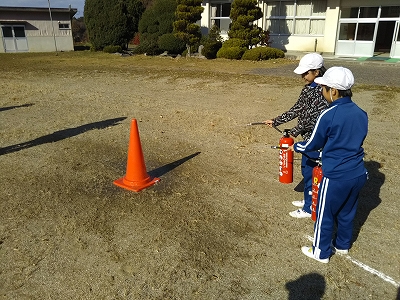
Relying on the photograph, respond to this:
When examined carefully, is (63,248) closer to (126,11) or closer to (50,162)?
(50,162)

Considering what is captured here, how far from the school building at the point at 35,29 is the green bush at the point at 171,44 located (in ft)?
44.7

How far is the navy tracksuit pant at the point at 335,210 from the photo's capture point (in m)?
2.66

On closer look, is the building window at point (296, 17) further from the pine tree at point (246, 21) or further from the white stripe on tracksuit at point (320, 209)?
the white stripe on tracksuit at point (320, 209)

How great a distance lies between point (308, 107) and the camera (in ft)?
11.2

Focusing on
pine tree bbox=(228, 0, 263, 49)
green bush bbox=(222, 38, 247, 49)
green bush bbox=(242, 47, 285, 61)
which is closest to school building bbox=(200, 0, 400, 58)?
pine tree bbox=(228, 0, 263, 49)

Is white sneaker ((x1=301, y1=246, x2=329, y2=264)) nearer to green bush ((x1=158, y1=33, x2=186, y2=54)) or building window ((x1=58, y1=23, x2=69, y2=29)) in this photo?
green bush ((x1=158, y1=33, x2=186, y2=54))

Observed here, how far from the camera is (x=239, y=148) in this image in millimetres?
5676

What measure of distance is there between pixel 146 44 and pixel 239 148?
1973 centimetres

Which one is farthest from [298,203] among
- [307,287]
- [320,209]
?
[307,287]

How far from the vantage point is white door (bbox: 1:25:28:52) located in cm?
2909

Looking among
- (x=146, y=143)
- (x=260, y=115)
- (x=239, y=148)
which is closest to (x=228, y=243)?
(x=239, y=148)

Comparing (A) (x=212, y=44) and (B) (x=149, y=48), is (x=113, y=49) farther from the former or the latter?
(A) (x=212, y=44)

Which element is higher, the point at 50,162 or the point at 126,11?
the point at 126,11

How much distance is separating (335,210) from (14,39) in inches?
1305
